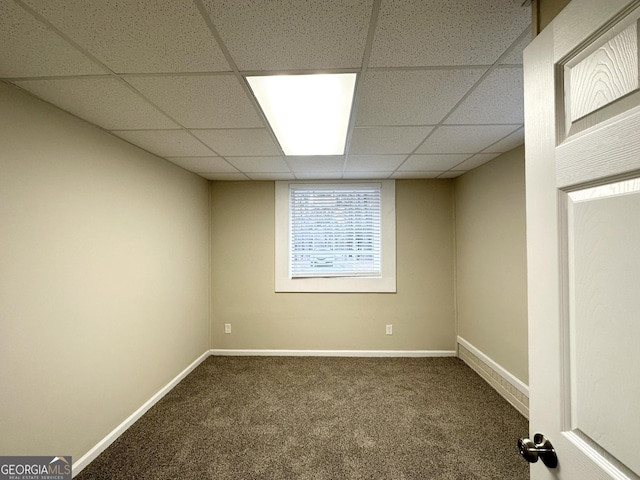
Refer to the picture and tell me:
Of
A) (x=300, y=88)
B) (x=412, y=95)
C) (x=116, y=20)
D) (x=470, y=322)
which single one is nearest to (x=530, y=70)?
(x=412, y=95)

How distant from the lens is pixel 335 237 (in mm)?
3814

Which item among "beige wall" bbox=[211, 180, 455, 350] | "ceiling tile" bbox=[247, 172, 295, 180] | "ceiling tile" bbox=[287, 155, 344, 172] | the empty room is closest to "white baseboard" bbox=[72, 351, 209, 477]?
the empty room

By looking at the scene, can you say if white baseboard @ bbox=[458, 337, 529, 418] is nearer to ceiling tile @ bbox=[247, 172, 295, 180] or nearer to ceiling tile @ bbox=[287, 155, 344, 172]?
ceiling tile @ bbox=[287, 155, 344, 172]

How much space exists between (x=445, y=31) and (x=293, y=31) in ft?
1.90

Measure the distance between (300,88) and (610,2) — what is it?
1.28m

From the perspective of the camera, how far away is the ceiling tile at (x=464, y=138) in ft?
Result: 6.78

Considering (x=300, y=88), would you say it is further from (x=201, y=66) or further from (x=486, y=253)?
(x=486, y=253)

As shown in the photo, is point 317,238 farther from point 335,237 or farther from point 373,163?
point 373,163

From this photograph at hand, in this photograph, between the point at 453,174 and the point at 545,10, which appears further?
the point at 453,174

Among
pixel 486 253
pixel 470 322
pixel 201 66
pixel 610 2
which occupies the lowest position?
pixel 470 322

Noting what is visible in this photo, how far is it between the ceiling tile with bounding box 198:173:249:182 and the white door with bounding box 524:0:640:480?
3.11 m

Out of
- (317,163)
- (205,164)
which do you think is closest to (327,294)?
(317,163)

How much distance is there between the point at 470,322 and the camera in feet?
11.1

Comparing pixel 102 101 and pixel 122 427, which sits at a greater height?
pixel 102 101
